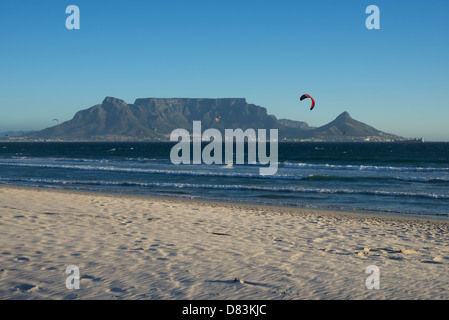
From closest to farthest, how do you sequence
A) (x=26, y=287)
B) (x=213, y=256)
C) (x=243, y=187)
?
1. (x=26, y=287)
2. (x=213, y=256)
3. (x=243, y=187)

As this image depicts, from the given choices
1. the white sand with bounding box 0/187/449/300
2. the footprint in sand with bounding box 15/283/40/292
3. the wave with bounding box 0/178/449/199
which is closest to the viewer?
the footprint in sand with bounding box 15/283/40/292

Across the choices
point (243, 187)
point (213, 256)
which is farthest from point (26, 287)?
point (243, 187)

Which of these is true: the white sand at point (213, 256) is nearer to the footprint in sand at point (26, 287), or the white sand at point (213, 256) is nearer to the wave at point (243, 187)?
the footprint in sand at point (26, 287)

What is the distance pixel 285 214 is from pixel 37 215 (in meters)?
7.46

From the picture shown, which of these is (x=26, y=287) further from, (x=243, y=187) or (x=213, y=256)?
(x=243, y=187)

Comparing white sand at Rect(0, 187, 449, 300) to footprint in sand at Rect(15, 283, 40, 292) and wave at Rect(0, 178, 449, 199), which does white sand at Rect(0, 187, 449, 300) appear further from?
wave at Rect(0, 178, 449, 199)

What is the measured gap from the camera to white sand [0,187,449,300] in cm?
543

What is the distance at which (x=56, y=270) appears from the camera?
236 inches

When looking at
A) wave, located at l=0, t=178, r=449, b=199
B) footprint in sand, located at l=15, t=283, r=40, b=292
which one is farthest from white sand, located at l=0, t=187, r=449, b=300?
wave, located at l=0, t=178, r=449, b=199

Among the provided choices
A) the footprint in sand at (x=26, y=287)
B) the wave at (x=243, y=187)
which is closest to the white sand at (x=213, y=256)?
the footprint in sand at (x=26, y=287)

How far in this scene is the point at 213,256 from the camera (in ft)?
23.4

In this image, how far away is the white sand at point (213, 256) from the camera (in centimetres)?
543

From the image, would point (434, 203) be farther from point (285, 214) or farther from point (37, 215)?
point (37, 215)
